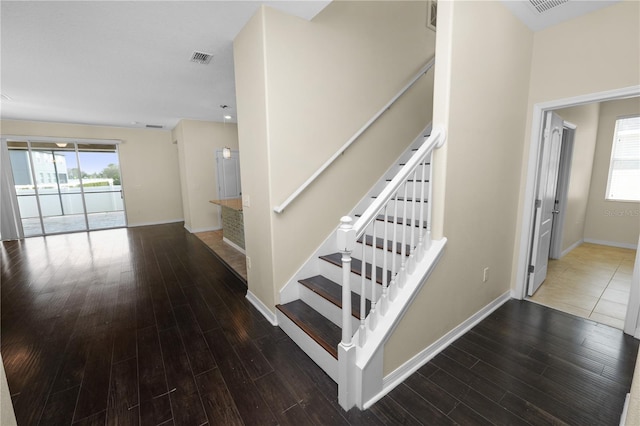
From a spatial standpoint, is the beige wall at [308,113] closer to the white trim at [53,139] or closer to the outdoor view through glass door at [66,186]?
the white trim at [53,139]

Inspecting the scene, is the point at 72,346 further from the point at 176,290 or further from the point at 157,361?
the point at 176,290

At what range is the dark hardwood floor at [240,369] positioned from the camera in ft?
5.10

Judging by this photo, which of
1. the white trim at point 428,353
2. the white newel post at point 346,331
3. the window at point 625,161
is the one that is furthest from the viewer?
the window at point 625,161

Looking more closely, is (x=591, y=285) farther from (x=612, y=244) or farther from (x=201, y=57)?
(x=201, y=57)

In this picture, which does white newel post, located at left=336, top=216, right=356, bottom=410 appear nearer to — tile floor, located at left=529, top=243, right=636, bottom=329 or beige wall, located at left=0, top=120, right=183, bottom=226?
tile floor, located at left=529, top=243, right=636, bottom=329

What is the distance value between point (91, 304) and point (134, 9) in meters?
2.99

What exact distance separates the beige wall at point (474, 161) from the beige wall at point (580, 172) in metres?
2.14

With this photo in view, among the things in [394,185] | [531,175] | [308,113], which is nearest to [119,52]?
[308,113]

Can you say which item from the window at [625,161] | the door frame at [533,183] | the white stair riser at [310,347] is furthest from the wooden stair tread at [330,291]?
the window at [625,161]

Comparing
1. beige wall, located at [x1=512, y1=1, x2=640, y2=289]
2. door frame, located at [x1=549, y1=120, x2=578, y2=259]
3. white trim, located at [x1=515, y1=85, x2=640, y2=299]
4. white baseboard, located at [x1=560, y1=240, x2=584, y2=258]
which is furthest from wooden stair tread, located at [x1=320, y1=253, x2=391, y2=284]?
white baseboard, located at [x1=560, y1=240, x2=584, y2=258]

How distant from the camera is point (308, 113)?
7.85 ft

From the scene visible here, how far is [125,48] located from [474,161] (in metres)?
3.57

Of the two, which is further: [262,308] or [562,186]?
[562,186]

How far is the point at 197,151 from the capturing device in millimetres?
6273
